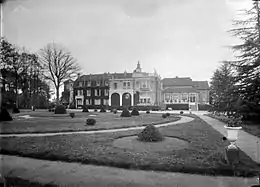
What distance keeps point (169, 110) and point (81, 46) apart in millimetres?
2246

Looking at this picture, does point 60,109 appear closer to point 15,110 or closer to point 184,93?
point 15,110

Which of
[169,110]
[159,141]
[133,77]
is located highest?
[133,77]

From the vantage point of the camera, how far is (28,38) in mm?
3523

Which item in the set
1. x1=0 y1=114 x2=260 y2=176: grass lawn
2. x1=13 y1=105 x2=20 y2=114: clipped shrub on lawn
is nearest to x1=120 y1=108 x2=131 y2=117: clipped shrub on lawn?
x1=0 y1=114 x2=260 y2=176: grass lawn

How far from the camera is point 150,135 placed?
3.27 metres

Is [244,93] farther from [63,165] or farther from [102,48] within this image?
[63,165]

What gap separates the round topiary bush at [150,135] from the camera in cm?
324

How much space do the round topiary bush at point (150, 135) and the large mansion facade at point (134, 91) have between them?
25.6 inches

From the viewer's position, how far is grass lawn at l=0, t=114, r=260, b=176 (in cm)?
252

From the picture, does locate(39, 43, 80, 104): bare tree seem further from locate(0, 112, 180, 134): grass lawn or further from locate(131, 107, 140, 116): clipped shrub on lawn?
locate(131, 107, 140, 116): clipped shrub on lawn

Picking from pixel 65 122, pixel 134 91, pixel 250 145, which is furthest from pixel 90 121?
pixel 250 145

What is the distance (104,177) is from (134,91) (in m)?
2.01

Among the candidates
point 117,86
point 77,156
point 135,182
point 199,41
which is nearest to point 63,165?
point 77,156

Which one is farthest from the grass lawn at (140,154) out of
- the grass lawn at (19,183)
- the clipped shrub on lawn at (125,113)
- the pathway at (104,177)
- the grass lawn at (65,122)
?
the clipped shrub on lawn at (125,113)
